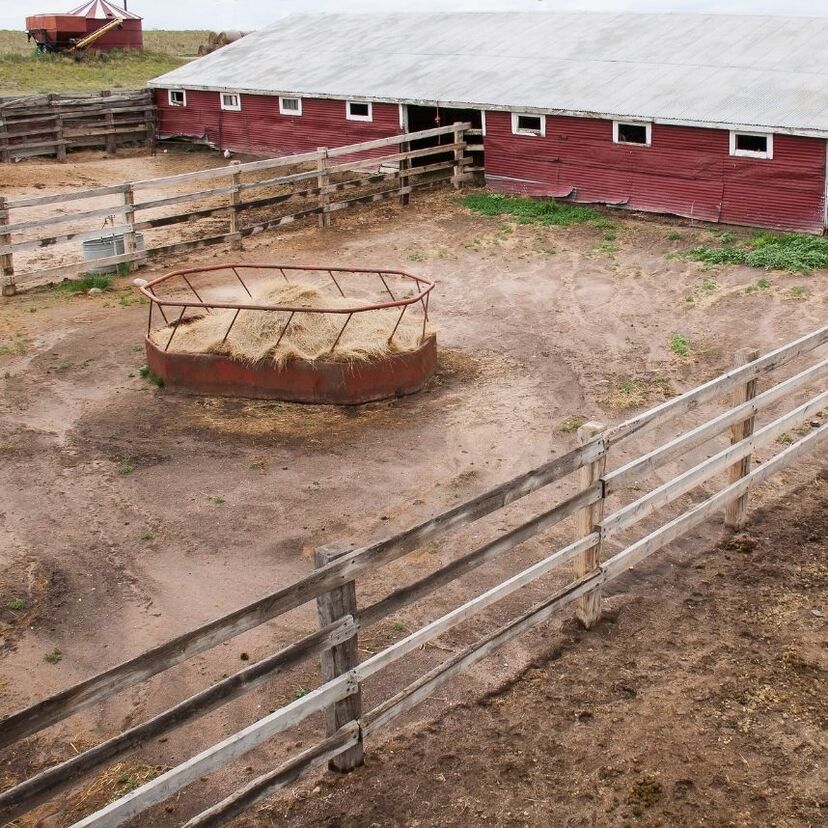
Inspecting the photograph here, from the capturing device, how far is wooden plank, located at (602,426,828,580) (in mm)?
6402

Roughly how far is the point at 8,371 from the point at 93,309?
Result: 2636 mm

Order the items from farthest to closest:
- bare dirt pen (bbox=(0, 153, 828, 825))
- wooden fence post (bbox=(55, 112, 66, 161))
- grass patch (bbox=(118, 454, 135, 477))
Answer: wooden fence post (bbox=(55, 112, 66, 161))
grass patch (bbox=(118, 454, 135, 477))
bare dirt pen (bbox=(0, 153, 828, 825))

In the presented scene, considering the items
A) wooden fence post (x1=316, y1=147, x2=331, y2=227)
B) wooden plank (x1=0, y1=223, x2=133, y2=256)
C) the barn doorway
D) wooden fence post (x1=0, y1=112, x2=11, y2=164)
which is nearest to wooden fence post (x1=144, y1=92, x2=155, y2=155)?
wooden fence post (x1=0, y1=112, x2=11, y2=164)

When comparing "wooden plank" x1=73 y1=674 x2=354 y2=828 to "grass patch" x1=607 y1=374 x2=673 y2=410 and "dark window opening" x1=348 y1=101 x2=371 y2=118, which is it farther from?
"dark window opening" x1=348 y1=101 x2=371 y2=118

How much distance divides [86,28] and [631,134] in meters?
40.7

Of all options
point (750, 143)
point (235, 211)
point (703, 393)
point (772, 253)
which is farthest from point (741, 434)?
point (750, 143)

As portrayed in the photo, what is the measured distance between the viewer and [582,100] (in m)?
20.2

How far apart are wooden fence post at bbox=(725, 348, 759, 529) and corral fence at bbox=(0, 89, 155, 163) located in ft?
82.6

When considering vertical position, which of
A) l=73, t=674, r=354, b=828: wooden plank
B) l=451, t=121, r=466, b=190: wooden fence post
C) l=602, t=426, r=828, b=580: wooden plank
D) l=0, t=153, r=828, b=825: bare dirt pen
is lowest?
l=0, t=153, r=828, b=825: bare dirt pen

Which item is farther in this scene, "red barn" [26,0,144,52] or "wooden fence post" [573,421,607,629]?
"red barn" [26,0,144,52]

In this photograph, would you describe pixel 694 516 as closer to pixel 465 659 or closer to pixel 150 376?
pixel 465 659

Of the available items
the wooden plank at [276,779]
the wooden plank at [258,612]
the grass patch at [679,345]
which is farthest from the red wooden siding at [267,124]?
the wooden plank at [276,779]

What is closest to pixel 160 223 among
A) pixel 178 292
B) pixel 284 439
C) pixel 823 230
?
pixel 178 292

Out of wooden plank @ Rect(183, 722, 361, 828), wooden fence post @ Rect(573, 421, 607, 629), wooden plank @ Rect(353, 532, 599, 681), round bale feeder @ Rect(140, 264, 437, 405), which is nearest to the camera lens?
wooden plank @ Rect(183, 722, 361, 828)
